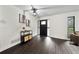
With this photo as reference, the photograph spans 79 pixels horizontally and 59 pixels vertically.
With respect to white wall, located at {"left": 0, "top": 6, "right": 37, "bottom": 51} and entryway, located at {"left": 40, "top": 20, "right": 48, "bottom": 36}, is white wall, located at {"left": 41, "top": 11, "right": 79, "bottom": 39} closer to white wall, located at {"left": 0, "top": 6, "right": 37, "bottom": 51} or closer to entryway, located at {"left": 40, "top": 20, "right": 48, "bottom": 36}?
entryway, located at {"left": 40, "top": 20, "right": 48, "bottom": 36}

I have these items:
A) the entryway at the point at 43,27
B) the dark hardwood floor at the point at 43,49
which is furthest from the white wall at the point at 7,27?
the entryway at the point at 43,27

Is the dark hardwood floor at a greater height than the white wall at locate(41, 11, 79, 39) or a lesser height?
lesser

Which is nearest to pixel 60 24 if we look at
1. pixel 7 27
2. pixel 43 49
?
pixel 43 49

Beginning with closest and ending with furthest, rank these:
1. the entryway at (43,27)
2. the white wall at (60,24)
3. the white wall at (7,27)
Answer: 1. the white wall at (7,27)
2. the white wall at (60,24)
3. the entryway at (43,27)

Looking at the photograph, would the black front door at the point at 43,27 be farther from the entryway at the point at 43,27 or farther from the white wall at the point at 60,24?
the white wall at the point at 60,24

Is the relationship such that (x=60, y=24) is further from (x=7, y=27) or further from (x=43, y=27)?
(x=7, y=27)

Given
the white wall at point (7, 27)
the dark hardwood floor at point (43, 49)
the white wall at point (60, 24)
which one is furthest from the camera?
the white wall at point (60, 24)

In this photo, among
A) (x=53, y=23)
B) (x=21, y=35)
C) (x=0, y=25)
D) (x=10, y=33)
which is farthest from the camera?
(x=53, y=23)

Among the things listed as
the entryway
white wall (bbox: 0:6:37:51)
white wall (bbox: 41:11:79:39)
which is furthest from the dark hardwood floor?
the entryway

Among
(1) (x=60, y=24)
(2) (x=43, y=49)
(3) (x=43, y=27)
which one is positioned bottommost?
(2) (x=43, y=49)

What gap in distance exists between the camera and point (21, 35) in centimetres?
620

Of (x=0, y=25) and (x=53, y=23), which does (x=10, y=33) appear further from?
(x=53, y=23)
